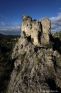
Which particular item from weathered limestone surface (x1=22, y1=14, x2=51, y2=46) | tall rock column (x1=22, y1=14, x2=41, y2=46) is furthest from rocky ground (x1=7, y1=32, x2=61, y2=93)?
tall rock column (x1=22, y1=14, x2=41, y2=46)

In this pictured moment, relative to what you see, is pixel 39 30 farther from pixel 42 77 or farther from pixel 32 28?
pixel 42 77

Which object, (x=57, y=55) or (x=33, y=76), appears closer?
(x=33, y=76)

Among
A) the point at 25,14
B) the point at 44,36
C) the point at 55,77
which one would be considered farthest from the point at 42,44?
the point at 55,77

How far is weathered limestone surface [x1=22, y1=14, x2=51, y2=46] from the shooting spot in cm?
6650

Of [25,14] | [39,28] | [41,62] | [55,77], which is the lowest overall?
[55,77]

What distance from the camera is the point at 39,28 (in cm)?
6775

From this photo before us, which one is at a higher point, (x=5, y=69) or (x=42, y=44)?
(x=42, y=44)

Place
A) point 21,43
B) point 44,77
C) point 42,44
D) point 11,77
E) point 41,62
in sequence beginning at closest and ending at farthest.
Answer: point 44,77, point 41,62, point 11,77, point 42,44, point 21,43

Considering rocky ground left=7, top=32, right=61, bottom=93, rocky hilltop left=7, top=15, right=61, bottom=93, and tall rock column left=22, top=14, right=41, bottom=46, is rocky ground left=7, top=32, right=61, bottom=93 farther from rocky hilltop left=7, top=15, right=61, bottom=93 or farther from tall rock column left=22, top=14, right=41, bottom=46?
tall rock column left=22, top=14, right=41, bottom=46

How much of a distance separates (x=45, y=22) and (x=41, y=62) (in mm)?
29937

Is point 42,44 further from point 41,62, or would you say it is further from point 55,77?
point 55,77

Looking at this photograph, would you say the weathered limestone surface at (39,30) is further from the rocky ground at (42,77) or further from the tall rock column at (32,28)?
the rocky ground at (42,77)

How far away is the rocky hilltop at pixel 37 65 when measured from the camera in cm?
3250

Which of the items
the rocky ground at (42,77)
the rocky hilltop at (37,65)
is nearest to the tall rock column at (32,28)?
the rocky hilltop at (37,65)
